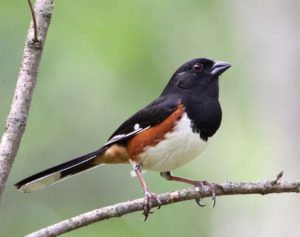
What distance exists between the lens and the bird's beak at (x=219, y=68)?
173 inches

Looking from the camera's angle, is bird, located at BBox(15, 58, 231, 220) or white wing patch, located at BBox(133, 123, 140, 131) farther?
white wing patch, located at BBox(133, 123, 140, 131)

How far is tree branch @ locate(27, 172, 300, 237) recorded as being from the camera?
114 inches

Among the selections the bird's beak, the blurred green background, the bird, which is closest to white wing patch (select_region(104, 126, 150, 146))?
the bird

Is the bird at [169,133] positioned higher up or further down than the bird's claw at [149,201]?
higher up

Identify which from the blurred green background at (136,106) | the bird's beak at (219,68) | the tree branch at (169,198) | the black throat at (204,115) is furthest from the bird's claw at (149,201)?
the blurred green background at (136,106)

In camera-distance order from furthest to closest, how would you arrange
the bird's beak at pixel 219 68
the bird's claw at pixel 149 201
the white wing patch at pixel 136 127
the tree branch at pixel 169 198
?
1. the bird's beak at pixel 219 68
2. the white wing patch at pixel 136 127
3. the bird's claw at pixel 149 201
4. the tree branch at pixel 169 198

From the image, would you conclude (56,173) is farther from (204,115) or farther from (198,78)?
(198,78)

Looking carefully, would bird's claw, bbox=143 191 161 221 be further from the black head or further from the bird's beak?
the bird's beak

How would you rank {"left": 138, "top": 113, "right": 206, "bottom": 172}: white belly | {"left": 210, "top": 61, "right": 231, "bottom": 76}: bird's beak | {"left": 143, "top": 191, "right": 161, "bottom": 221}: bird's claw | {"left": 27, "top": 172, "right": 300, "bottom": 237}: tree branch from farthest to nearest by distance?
1. {"left": 210, "top": 61, "right": 231, "bottom": 76}: bird's beak
2. {"left": 138, "top": 113, "right": 206, "bottom": 172}: white belly
3. {"left": 143, "top": 191, "right": 161, "bottom": 221}: bird's claw
4. {"left": 27, "top": 172, "right": 300, "bottom": 237}: tree branch

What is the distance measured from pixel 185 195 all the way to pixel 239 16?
4752mm

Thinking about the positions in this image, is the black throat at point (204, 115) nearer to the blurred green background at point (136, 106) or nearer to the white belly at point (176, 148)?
the white belly at point (176, 148)

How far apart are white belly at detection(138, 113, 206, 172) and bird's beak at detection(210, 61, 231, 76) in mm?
489

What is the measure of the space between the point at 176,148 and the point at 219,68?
721mm

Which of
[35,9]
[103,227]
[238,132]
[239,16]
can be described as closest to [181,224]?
[103,227]
